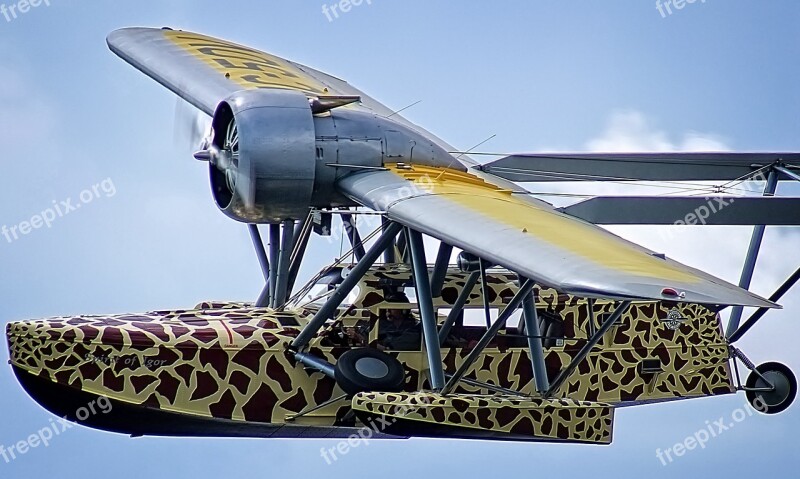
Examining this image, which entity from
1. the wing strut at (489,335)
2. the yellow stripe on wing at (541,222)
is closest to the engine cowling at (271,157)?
the yellow stripe on wing at (541,222)

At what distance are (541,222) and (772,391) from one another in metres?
6.92

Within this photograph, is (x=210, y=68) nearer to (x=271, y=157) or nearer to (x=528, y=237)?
(x=271, y=157)

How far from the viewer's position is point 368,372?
17.0m

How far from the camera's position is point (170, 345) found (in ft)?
55.4

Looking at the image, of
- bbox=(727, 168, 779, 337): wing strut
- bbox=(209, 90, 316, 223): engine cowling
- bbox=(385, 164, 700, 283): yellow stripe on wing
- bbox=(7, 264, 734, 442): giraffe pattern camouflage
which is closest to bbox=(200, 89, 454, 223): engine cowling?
bbox=(209, 90, 316, 223): engine cowling

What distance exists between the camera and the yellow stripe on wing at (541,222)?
1361 centimetres

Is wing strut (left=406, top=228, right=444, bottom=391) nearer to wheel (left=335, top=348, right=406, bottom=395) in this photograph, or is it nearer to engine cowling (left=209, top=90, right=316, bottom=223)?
wheel (left=335, top=348, right=406, bottom=395)

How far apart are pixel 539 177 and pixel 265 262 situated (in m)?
3.99

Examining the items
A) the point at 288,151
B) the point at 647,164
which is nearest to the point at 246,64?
the point at 288,151

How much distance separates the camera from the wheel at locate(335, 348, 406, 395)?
55.3 feet

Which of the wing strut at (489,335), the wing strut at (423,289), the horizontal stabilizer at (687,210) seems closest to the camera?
the wing strut at (489,335)

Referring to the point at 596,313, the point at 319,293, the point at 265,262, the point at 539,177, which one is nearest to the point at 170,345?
the point at 319,293

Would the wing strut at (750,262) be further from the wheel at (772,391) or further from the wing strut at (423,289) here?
the wing strut at (423,289)

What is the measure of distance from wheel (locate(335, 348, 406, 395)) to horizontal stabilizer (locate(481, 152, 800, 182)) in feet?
16.8
